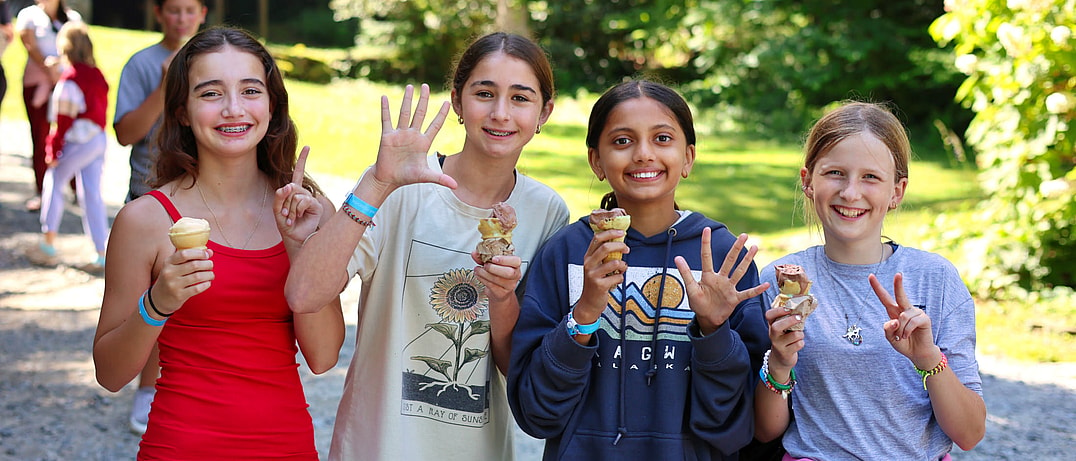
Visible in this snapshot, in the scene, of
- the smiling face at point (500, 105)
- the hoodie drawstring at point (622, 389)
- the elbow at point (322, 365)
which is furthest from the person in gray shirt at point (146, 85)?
the hoodie drawstring at point (622, 389)

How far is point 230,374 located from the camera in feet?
8.80

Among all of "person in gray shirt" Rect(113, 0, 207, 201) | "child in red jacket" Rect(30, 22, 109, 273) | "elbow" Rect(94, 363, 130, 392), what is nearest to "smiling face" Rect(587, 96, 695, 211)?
"elbow" Rect(94, 363, 130, 392)

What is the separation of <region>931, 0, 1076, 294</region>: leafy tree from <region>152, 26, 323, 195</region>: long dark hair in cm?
537

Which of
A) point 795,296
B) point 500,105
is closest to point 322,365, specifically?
point 500,105

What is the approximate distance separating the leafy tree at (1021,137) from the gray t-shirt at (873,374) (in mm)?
4395

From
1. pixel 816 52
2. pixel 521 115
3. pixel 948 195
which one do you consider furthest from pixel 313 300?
pixel 816 52

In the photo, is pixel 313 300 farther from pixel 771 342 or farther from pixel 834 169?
pixel 834 169

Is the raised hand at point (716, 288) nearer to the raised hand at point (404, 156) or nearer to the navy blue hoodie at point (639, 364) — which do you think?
the navy blue hoodie at point (639, 364)

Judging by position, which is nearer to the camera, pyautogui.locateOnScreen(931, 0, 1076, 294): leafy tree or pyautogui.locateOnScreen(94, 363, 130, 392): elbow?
pyautogui.locateOnScreen(94, 363, 130, 392): elbow

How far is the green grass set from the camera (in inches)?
273

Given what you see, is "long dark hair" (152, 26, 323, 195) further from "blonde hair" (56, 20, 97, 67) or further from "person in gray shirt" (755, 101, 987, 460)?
"blonde hair" (56, 20, 97, 67)

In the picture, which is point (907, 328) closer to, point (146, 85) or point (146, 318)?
point (146, 318)

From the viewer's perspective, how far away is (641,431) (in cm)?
265

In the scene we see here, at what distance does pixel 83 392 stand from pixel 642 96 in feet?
13.4
